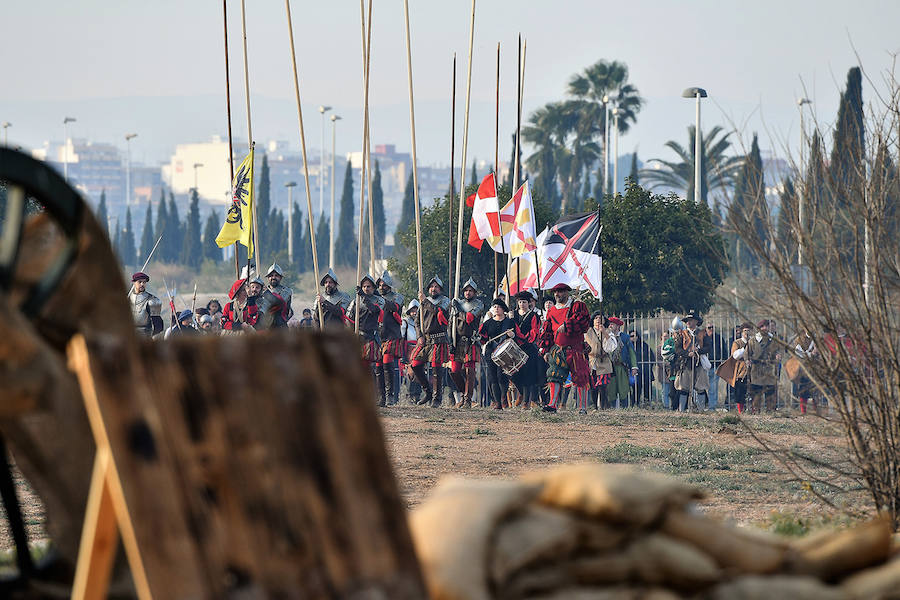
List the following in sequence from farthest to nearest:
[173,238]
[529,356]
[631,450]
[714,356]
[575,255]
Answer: [173,238] → [575,255] → [714,356] → [529,356] → [631,450]

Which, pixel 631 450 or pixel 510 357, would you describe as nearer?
pixel 631 450

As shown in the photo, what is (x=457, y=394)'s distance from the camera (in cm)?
2019

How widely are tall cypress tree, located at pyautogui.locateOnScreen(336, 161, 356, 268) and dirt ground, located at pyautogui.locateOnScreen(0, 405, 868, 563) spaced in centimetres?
5217

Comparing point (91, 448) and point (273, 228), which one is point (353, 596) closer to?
point (91, 448)

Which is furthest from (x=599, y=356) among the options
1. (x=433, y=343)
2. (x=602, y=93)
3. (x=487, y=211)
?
(x=602, y=93)

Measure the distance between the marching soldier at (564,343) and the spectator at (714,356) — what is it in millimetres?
Result: 2718

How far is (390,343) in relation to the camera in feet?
65.9

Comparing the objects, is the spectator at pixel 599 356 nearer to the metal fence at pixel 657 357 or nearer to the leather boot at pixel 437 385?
the metal fence at pixel 657 357

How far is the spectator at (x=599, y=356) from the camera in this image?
19.1 meters

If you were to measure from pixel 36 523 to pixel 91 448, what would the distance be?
6.38 meters

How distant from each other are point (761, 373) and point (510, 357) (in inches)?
154

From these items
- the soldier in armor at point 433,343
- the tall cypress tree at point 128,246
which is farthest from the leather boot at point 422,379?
the tall cypress tree at point 128,246

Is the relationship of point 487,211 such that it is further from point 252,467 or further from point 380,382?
point 252,467

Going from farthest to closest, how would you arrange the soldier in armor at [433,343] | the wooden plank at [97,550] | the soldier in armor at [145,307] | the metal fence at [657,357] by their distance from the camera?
the metal fence at [657,357] < the soldier in armor at [433,343] < the soldier in armor at [145,307] < the wooden plank at [97,550]
